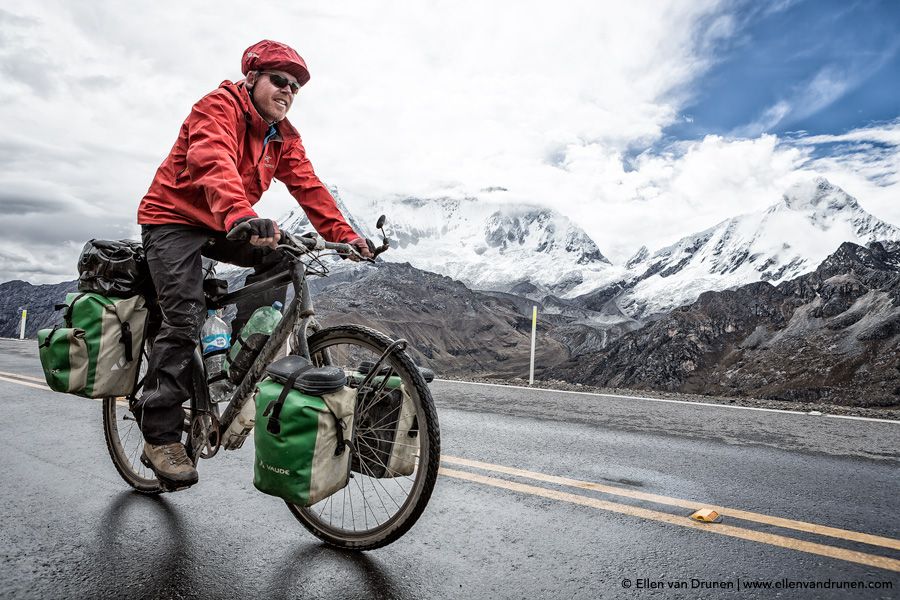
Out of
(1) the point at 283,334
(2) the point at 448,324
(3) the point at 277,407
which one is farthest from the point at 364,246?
(2) the point at 448,324

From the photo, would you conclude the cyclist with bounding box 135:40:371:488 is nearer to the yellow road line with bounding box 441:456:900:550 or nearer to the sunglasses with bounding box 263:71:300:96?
the sunglasses with bounding box 263:71:300:96

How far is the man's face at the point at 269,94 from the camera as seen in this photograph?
2902 mm

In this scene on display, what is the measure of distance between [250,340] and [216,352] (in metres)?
0.30

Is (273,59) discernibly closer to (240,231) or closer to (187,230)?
(187,230)

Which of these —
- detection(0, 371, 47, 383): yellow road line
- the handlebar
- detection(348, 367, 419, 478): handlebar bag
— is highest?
the handlebar

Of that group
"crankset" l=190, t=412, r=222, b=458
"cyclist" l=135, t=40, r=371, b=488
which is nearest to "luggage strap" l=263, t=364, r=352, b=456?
"crankset" l=190, t=412, r=222, b=458

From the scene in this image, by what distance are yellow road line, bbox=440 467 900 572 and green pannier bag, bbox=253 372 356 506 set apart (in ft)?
4.58

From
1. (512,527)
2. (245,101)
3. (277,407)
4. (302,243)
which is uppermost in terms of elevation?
(245,101)

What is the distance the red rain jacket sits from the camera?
8.50 feet

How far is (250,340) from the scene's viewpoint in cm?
283

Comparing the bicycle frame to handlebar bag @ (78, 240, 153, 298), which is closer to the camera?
the bicycle frame

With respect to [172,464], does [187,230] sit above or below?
above

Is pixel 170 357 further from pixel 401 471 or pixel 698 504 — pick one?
pixel 698 504

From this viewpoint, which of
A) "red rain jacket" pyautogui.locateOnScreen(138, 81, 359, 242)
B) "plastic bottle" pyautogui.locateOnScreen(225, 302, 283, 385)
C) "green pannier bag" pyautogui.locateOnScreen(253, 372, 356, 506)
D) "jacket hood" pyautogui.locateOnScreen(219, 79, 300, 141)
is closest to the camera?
"green pannier bag" pyautogui.locateOnScreen(253, 372, 356, 506)
